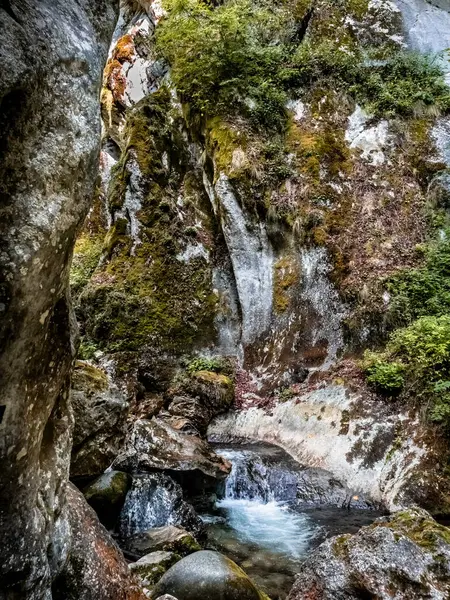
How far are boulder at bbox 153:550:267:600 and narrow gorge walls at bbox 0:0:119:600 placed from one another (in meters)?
1.68

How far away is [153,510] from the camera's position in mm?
6348

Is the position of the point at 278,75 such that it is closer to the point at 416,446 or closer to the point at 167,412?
the point at 167,412

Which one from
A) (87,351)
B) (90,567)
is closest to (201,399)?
(87,351)

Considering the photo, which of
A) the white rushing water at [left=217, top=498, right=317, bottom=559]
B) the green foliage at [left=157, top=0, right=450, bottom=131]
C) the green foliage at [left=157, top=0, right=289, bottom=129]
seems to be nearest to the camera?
the white rushing water at [left=217, top=498, right=317, bottom=559]

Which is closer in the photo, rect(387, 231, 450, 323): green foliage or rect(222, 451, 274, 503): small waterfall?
rect(222, 451, 274, 503): small waterfall

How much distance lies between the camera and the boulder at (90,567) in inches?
114

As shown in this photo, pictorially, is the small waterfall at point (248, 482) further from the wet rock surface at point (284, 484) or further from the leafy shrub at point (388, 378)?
the leafy shrub at point (388, 378)

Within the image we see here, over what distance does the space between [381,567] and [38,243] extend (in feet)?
11.6

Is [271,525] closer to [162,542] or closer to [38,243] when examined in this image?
[162,542]

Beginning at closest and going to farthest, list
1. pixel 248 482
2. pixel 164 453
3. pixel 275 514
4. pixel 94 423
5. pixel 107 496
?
pixel 107 496 → pixel 94 423 → pixel 275 514 → pixel 164 453 → pixel 248 482

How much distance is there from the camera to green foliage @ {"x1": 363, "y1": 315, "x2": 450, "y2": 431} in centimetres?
707

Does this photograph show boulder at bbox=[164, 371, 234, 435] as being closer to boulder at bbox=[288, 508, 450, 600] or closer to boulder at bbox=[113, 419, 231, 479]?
boulder at bbox=[113, 419, 231, 479]

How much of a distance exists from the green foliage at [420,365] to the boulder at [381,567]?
11.6 feet

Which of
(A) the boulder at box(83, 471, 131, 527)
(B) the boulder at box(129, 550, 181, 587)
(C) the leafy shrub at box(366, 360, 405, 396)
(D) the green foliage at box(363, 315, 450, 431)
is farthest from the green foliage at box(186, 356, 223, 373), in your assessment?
(B) the boulder at box(129, 550, 181, 587)
